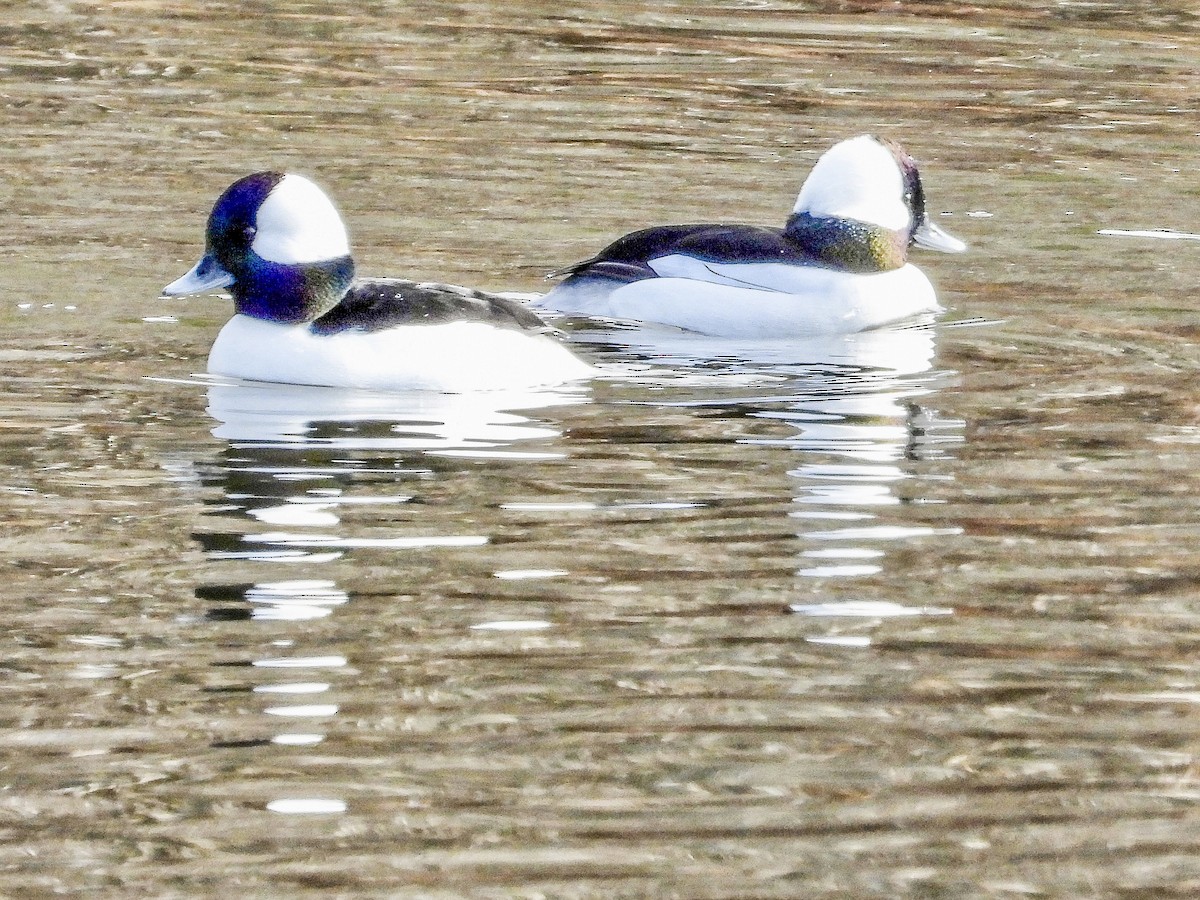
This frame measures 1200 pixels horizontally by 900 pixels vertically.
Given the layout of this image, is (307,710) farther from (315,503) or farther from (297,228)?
(297,228)

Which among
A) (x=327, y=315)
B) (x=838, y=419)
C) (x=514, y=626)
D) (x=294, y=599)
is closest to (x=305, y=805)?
(x=514, y=626)

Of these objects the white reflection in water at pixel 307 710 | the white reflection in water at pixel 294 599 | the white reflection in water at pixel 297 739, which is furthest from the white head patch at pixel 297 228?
the white reflection in water at pixel 297 739

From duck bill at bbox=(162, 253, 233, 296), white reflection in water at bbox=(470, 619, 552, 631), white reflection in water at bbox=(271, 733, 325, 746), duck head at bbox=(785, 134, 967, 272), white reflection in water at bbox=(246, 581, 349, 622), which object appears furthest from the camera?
duck head at bbox=(785, 134, 967, 272)

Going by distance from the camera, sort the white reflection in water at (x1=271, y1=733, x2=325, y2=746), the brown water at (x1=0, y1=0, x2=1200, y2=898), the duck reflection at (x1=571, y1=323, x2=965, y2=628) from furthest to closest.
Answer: the duck reflection at (x1=571, y1=323, x2=965, y2=628)
the white reflection in water at (x1=271, y1=733, x2=325, y2=746)
the brown water at (x1=0, y1=0, x2=1200, y2=898)

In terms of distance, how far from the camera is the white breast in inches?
320

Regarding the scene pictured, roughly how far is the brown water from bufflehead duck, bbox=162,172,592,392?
0.50 ft

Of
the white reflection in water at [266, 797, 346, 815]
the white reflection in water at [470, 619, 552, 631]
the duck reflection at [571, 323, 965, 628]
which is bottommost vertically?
the duck reflection at [571, 323, 965, 628]

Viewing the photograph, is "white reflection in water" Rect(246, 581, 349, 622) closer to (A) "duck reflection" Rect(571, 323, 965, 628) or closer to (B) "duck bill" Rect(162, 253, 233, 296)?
(A) "duck reflection" Rect(571, 323, 965, 628)

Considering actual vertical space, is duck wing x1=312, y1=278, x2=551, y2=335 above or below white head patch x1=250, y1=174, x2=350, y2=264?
below

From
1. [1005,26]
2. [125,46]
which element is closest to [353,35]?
[125,46]

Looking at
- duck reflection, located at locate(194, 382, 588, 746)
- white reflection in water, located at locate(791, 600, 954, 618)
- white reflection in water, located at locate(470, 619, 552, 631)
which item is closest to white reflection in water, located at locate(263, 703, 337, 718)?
duck reflection, located at locate(194, 382, 588, 746)

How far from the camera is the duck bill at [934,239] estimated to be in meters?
10.8

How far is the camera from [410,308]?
8.12 meters

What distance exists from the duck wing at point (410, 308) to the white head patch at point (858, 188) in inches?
94.8
